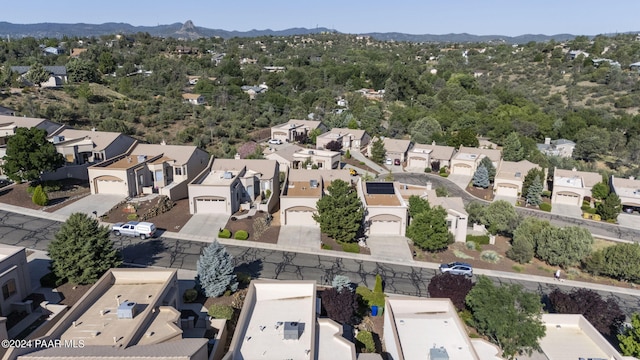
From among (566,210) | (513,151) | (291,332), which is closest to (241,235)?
(291,332)

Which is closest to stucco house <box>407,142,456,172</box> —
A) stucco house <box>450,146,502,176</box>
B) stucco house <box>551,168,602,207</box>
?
stucco house <box>450,146,502,176</box>

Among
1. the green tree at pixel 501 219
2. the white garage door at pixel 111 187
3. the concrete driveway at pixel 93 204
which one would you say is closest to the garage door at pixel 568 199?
the green tree at pixel 501 219

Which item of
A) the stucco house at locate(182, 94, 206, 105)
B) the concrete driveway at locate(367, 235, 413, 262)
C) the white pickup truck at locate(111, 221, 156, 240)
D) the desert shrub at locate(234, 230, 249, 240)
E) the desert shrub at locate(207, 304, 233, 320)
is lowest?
the concrete driveway at locate(367, 235, 413, 262)

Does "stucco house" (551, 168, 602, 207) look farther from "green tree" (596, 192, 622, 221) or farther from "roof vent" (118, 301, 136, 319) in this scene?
"roof vent" (118, 301, 136, 319)

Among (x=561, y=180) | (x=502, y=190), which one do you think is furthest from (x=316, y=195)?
(x=561, y=180)

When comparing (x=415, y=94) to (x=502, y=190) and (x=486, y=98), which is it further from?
(x=502, y=190)

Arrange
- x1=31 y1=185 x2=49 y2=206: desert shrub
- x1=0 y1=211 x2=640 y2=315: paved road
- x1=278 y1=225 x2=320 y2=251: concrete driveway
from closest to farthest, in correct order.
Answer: x1=0 y1=211 x2=640 y2=315: paved road → x1=278 y1=225 x2=320 y2=251: concrete driveway → x1=31 y1=185 x2=49 y2=206: desert shrub

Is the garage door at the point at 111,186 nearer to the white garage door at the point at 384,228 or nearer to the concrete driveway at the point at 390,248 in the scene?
the white garage door at the point at 384,228

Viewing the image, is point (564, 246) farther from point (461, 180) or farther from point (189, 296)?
point (189, 296)
